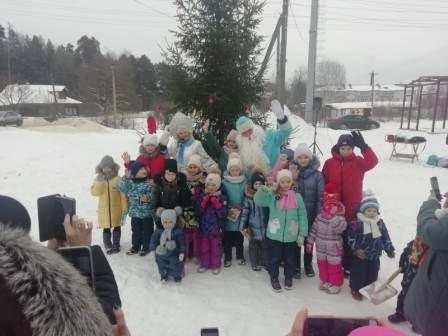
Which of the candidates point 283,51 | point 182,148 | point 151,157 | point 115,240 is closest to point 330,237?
point 182,148

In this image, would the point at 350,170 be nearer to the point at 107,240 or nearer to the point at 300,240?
the point at 300,240

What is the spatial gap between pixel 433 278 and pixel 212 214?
264 cm

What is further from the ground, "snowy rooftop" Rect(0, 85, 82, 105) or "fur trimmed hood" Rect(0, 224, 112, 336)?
"snowy rooftop" Rect(0, 85, 82, 105)

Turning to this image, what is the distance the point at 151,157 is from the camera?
4.96m

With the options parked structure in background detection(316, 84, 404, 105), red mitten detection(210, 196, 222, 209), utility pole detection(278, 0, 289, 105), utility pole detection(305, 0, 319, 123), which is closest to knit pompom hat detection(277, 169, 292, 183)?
red mitten detection(210, 196, 222, 209)

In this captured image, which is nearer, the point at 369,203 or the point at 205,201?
the point at 369,203

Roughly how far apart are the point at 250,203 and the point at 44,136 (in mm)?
13563

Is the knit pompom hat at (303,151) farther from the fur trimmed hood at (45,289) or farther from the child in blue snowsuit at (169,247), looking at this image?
the fur trimmed hood at (45,289)

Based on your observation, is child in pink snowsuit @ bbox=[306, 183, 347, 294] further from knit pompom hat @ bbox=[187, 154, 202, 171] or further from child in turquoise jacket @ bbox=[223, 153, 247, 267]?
knit pompom hat @ bbox=[187, 154, 202, 171]

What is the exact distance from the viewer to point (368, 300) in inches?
148

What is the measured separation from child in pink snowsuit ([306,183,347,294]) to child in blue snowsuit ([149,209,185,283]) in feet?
5.36

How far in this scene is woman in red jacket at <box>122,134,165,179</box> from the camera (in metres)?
4.87

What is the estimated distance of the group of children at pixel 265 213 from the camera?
3785 mm

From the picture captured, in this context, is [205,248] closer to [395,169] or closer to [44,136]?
[395,169]
